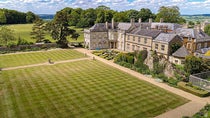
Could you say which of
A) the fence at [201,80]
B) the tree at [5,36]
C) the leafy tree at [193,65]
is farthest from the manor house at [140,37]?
the tree at [5,36]

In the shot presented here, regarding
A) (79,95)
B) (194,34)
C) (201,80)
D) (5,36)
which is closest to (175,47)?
(194,34)

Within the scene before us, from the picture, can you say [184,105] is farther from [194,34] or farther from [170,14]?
[170,14]

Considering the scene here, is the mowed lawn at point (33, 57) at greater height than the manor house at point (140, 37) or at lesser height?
lesser

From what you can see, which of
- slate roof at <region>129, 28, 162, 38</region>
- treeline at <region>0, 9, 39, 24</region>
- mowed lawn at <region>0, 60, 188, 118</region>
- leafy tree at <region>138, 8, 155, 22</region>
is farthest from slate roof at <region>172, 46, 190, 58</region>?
treeline at <region>0, 9, 39, 24</region>

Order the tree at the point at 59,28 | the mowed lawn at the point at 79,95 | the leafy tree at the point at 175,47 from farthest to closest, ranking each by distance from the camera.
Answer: the tree at the point at 59,28 → the leafy tree at the point at 175,47 → the mowed lawn at the point at 79,95

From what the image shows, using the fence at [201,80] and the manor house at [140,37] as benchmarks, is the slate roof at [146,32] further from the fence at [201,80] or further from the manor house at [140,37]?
the fence at [201,80]

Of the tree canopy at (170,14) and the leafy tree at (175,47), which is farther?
the tree canopy at (170,14)

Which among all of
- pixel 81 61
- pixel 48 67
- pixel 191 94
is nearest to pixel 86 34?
pixel 81 61
